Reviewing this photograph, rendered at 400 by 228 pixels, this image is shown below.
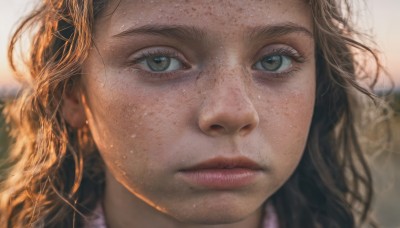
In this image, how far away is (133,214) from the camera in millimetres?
1855

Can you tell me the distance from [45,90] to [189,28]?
514 mm

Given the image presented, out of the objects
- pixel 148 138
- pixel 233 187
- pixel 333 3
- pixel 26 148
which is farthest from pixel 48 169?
pixel 333 3

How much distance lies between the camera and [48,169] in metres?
1.98

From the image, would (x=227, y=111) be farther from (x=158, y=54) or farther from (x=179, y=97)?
(x=158, y=54)

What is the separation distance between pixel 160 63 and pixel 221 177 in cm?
35

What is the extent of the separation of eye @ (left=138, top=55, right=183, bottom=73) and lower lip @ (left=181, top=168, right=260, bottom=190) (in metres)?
0.29

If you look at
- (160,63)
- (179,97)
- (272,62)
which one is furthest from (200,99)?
(272,62)

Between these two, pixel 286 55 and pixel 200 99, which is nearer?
pixel 200 99

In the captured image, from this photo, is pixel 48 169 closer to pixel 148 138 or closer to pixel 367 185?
pixel 148 138

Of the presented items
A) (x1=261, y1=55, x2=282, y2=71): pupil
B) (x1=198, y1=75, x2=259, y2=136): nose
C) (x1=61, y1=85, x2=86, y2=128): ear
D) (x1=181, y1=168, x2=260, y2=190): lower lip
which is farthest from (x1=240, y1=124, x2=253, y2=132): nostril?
(x1=61, y1=85, x2=86, y2=128): ear

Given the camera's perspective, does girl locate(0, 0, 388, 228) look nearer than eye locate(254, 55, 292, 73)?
Yes

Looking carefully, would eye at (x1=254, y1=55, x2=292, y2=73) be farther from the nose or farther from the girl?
the nose

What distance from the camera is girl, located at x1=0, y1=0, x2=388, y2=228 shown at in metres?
1.52

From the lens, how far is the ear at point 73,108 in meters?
1.81
